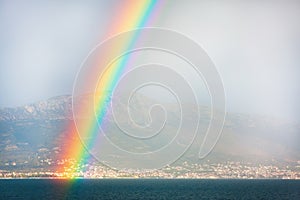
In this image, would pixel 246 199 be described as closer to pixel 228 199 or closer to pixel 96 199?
pixel 228 199

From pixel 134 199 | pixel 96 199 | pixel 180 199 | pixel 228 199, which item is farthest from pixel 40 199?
pixel 228 199

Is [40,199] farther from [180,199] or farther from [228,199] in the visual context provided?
[228,199]

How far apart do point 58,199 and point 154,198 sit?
34.1 metres

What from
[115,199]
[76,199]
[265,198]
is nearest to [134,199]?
[115,199]

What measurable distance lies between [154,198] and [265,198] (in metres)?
40.1

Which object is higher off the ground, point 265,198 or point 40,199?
point 40,199

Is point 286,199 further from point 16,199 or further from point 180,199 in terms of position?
point 16,199

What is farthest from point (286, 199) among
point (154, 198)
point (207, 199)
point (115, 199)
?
point (115, 199)

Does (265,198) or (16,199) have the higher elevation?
(16,199)

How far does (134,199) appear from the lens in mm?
194250

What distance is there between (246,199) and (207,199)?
1368cm

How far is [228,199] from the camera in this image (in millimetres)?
195000

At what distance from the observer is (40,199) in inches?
7534

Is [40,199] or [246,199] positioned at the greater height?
[40,199]
